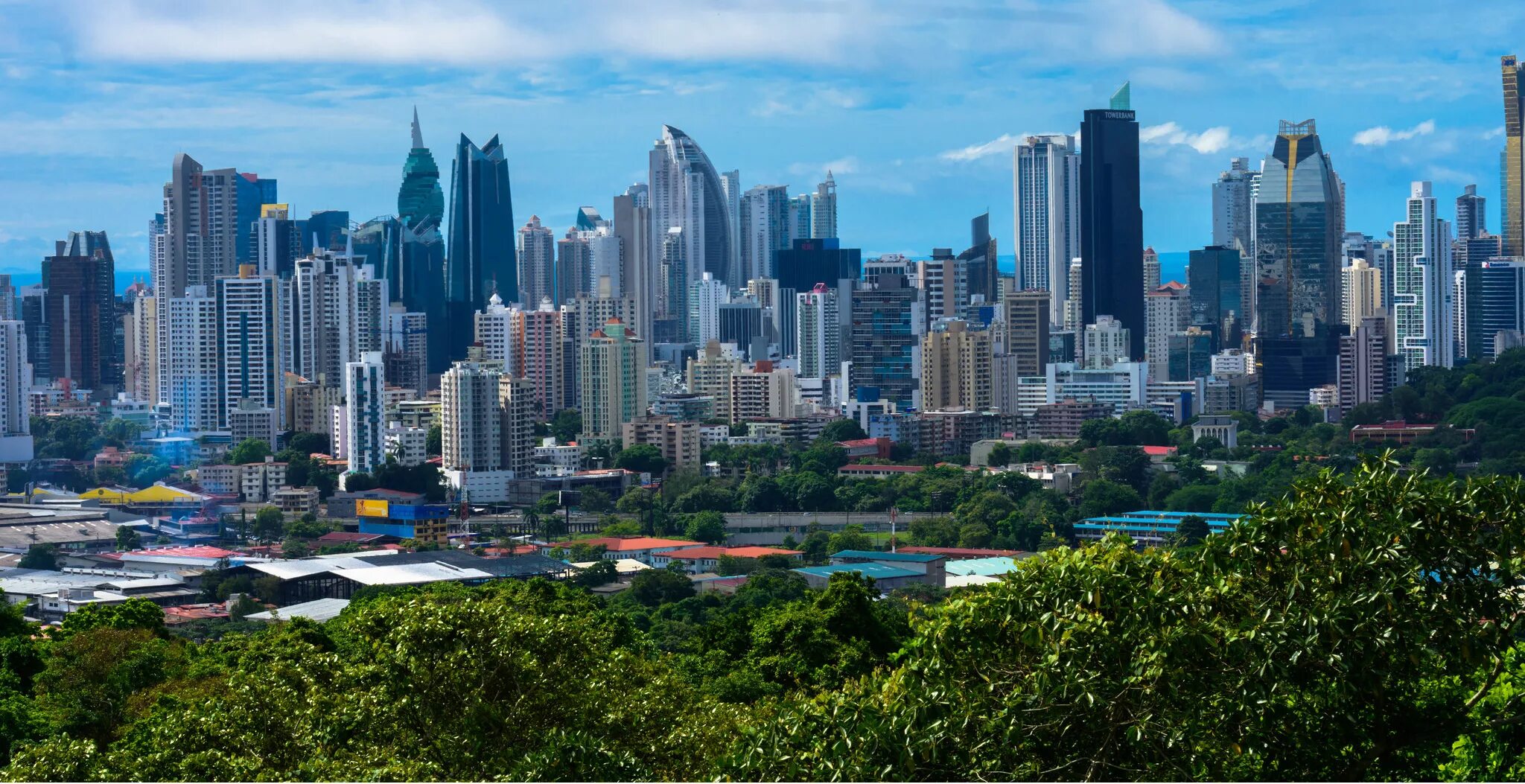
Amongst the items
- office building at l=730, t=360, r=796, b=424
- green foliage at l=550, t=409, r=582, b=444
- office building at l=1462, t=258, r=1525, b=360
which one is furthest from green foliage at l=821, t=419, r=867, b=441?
office building at l=1462, t=258, r=1525, b=360

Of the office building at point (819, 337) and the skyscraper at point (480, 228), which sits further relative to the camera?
the skyscraper at point (480, 228)

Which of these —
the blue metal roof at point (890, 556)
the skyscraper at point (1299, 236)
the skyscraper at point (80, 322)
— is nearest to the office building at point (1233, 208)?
the skyscraper at point (1299, 236)

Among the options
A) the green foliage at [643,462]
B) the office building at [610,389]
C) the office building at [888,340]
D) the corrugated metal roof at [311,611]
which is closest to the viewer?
the corrugated metal roof at [311,611]

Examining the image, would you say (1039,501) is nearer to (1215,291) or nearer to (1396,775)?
(1396,775)

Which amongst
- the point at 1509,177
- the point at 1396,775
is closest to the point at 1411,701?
the point at 1396,775

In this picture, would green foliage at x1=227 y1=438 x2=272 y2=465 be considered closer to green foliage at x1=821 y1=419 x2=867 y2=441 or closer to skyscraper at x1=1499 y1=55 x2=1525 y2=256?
green foliage at x1=821 y1=419 x2=867 y2=441

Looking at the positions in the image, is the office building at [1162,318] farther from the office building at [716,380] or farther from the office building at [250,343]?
the office building at [250,343]
